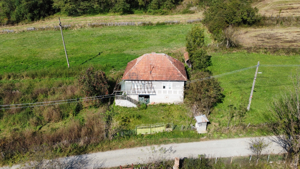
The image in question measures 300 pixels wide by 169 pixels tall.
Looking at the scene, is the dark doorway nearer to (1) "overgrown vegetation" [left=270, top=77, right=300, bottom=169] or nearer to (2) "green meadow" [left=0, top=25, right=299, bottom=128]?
(2) "green meadow" [left=0, top=25, right=299, bottom=128]

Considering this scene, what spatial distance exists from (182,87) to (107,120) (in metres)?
10.4

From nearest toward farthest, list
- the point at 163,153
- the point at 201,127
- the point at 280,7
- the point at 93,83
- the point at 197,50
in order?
the point at 163,153, the point at 201,127, the point at 93,83, the point at 197,50, the point at 280,7

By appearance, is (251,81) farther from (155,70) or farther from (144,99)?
(144,99)

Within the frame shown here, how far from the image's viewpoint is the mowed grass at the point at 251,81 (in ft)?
77.3

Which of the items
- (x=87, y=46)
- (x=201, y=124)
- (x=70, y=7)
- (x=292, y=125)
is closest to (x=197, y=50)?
(x=201, y=124)

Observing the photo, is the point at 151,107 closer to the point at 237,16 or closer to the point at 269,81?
the point at 269,81

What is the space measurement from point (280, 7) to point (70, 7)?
60.8 meters

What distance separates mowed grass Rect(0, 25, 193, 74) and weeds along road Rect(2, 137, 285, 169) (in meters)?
19.4

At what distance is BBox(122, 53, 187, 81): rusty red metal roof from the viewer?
2608cm

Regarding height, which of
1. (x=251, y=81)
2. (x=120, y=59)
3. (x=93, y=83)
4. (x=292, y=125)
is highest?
(x=120, y=59)

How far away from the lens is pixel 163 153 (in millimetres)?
18719

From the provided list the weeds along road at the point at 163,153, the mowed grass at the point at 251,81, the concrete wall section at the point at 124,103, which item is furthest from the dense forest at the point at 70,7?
the weeds along road at the point at 163,153

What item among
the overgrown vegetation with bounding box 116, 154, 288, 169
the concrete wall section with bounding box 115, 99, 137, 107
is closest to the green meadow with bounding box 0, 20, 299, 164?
the concrete wall section with bounding box 115, 99, 137, 107

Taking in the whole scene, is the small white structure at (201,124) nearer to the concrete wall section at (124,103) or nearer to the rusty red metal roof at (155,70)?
the rusty red metal roof at (155,70)
